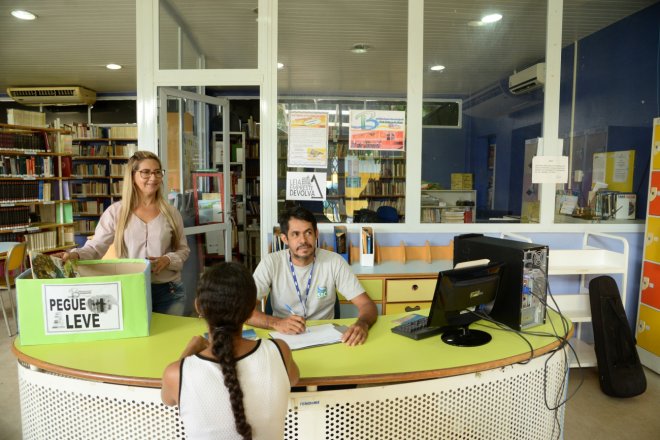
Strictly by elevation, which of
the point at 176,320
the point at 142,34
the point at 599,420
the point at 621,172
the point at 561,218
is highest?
the point at 142,34

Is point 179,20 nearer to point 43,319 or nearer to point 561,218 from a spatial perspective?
point 43,319

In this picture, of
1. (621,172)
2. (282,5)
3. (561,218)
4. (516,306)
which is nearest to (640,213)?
(621,172)

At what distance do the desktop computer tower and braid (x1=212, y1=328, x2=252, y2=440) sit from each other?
1221 mm

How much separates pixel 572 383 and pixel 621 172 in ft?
6.02

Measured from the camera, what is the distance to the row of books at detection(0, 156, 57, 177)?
236 inches

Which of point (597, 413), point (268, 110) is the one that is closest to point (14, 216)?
point (268, 110)

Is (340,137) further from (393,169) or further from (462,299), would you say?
(462,299)

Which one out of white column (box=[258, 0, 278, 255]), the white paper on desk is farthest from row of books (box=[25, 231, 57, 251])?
the white paper on desk

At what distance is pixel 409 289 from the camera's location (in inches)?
123

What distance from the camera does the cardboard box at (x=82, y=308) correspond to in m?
1.68

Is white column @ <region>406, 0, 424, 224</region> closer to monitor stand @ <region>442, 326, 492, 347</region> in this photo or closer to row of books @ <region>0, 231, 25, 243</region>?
monitor stand @ <region>442, 326, 492, 347</region>

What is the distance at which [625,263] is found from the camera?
3.30m

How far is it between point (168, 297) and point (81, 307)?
0.69 metres

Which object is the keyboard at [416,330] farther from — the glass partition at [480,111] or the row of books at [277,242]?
the glass partition at [480,111]
